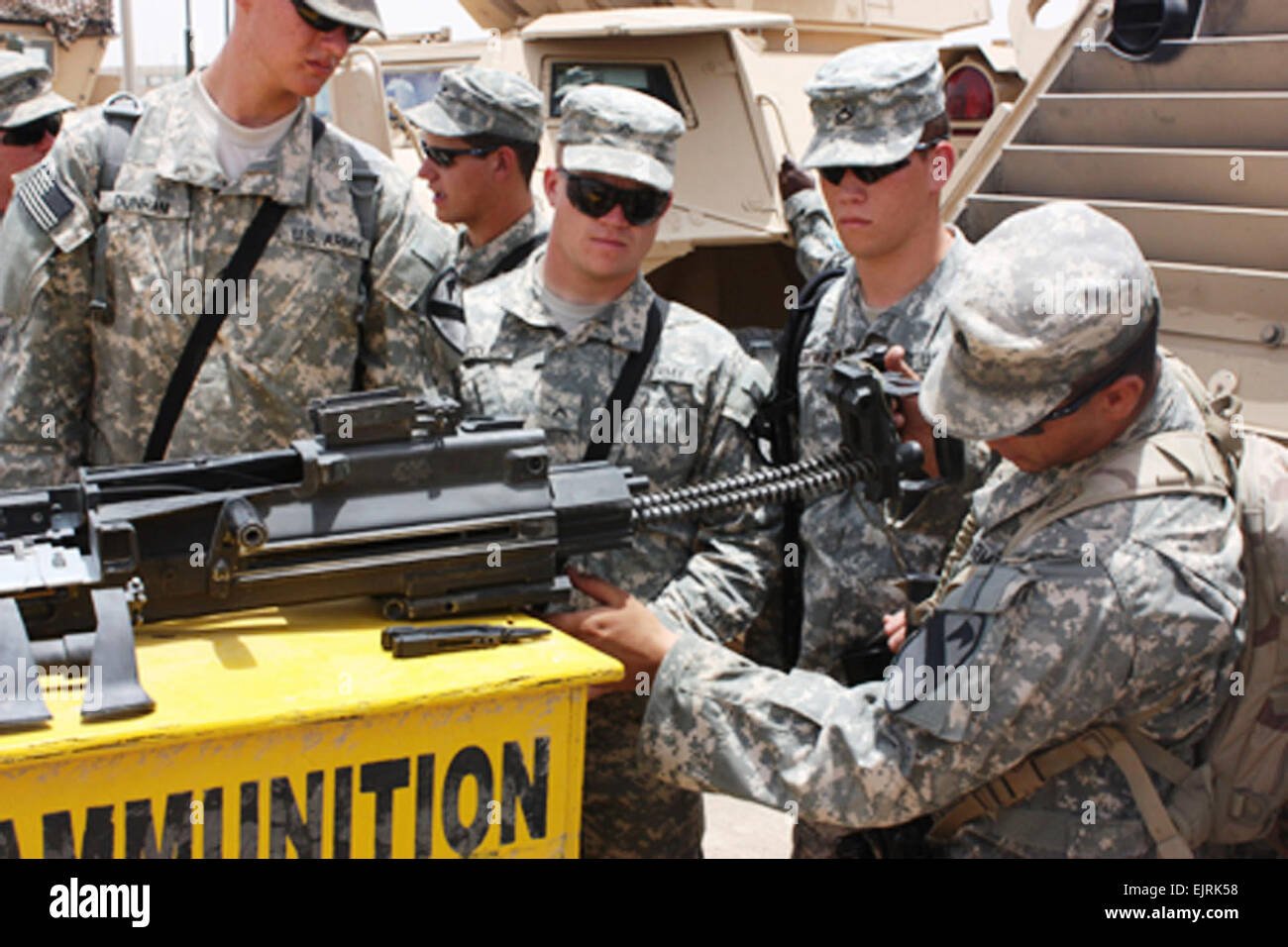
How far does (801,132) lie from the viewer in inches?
306

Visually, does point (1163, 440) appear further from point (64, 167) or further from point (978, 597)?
point (64, 167)

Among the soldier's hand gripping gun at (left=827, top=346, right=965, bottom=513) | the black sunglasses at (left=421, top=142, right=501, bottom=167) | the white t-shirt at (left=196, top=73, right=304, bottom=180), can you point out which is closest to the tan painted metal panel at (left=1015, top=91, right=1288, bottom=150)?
the black sunglasses at (left=421, top=142, right=501, bottom=167)

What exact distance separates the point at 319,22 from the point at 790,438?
1.30 m

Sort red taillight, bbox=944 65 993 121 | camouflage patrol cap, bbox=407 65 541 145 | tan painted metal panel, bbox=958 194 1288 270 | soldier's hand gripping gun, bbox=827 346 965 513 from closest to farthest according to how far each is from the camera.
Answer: soldier's hand gripping gun, bbox=827 346 965 513, tan painted metal panel, bbox=958 194 1288 270, camouflage patrol cap, bbox=407 65 541 145, red taillight, bbox=944 65 993 121

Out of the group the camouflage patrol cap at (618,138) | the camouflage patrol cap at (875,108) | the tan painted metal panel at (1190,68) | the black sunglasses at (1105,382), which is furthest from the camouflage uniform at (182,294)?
the tan painted metal panel at (1190,68)

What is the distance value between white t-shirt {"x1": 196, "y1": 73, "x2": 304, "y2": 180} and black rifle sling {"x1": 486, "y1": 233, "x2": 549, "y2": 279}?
63.6 inches

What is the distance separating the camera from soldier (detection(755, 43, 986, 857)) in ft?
9.48

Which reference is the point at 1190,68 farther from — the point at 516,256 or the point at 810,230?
the point at 516,256

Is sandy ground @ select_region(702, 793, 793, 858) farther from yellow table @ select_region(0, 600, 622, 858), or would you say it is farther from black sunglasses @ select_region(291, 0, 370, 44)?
black sunglasses @ select_region(291, 0, 370, 44)

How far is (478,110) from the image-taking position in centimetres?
439

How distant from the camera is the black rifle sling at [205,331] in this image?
277cm

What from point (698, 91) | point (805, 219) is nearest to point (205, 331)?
point (805, 219)

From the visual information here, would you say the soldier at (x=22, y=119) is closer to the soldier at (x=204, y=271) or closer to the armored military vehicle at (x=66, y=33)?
the soldier at (x=204, y=271)

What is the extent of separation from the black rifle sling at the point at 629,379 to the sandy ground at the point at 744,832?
1656 mm
